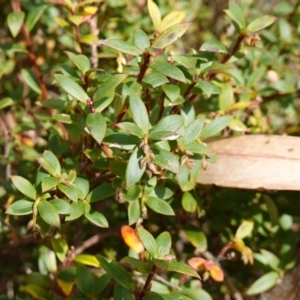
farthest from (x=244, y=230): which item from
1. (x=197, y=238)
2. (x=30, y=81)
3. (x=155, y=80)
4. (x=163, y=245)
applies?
(x=30, y=81)

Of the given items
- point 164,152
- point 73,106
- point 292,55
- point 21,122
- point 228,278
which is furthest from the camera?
point 292,55

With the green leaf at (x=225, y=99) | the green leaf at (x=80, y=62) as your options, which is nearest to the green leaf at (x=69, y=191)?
the green leaf at (x=80, y=62)

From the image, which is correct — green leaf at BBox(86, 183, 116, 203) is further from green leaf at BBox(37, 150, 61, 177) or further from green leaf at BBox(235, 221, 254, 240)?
green leaf at BBox(235, 221, 254, 240)

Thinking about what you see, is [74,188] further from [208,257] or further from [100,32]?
[100,32]

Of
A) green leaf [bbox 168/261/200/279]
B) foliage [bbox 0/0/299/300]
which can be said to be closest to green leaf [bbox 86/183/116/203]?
foliage [bbox 0/0/299/300]

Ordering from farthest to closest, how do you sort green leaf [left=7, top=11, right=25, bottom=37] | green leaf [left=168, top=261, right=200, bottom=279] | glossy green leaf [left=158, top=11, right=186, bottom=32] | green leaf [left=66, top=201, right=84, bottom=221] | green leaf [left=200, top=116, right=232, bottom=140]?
1. green leaf [left=7, top=11, right=25, bottom=37]
2. glossy green leaf [left=158, top=11, right=186, bottom=32]
3. green leaf [left=200, top=116, right=232, bottom=140]
4. green leaf [left=66, top=201, right=84, bottom=221]
5. green leaf [left=168, top=261, right=200, bottom=279]

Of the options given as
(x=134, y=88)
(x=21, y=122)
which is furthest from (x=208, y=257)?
(x=21, y=122)
